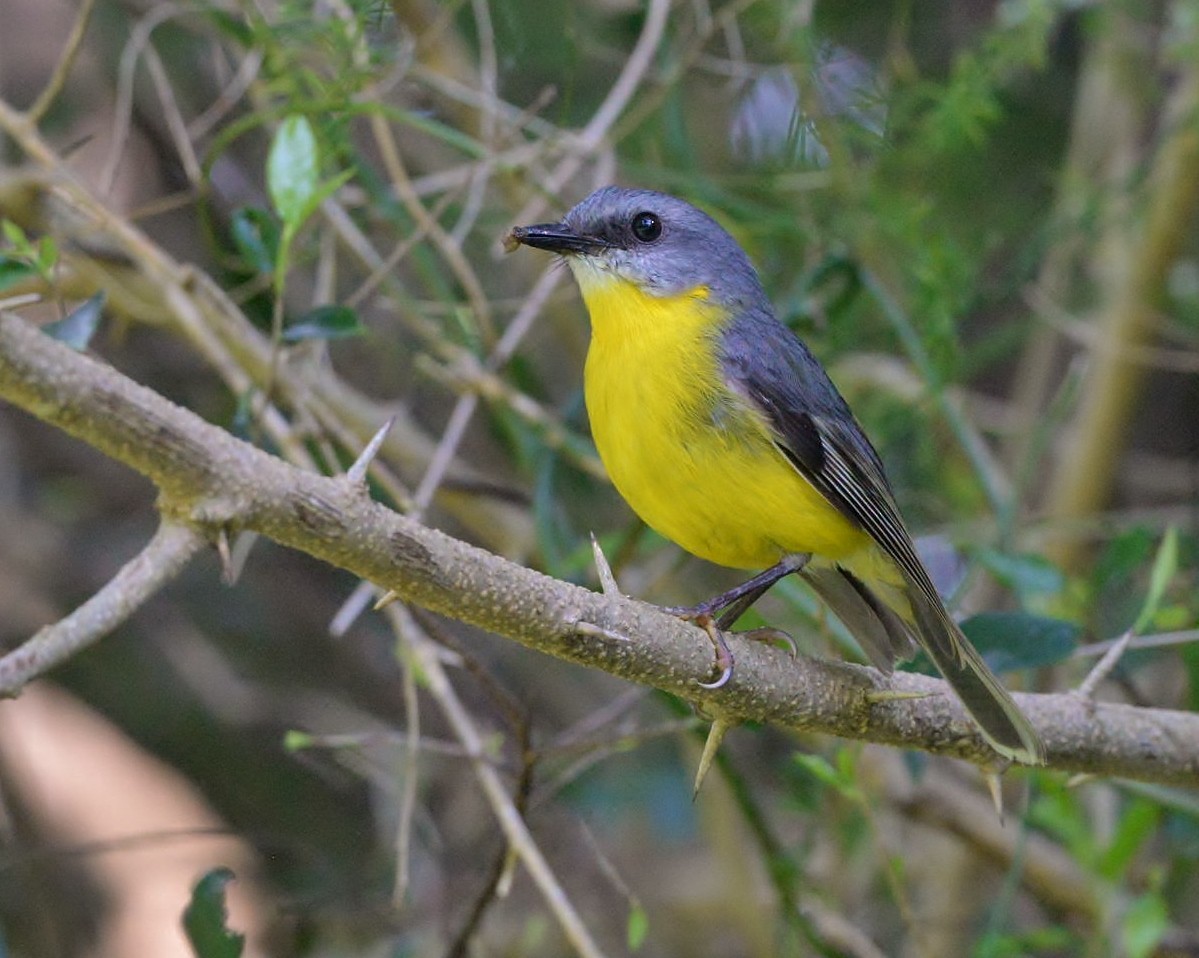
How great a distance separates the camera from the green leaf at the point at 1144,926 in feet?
10.7

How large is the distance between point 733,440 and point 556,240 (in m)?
0.62

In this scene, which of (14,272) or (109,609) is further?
(14,272)

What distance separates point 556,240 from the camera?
3115mm

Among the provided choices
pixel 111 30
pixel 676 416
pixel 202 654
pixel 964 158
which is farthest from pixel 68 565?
pixel 964 158

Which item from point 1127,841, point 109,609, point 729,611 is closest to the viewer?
point 109,609

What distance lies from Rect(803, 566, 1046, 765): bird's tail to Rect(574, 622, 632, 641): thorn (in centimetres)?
87

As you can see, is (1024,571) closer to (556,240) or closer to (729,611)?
(729,611)

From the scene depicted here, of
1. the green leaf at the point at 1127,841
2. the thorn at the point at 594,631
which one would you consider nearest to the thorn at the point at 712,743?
the thorn at the point at 594,631

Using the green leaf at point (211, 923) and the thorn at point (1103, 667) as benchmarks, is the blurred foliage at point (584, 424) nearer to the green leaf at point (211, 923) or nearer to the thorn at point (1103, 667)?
the thorn at point (1103, 667)

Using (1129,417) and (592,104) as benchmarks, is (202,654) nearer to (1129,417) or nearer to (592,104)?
(592,104)

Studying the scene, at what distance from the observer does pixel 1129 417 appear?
15.9 feet

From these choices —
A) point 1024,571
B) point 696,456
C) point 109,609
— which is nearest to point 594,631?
point 109,609

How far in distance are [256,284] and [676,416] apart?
125cm

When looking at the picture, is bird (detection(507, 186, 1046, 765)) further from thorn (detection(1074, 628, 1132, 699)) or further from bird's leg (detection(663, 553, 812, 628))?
thorn (detection(1074, 628, 1132, 699))
